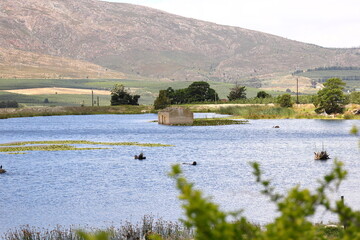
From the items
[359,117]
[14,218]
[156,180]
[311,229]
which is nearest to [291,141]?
[156,180]

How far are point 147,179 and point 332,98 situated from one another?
108877 millimetres

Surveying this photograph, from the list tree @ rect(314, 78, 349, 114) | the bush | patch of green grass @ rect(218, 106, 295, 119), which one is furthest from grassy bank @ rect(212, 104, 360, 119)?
the bush

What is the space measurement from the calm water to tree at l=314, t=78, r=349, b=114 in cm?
4681

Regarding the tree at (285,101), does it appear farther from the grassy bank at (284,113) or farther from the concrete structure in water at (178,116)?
the concrete structure in water at (178,116)

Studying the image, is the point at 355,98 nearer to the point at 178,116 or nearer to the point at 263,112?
the point at 263,112

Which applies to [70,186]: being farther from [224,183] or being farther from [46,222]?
[46,222]

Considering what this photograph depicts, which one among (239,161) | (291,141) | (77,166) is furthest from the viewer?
(291,141)

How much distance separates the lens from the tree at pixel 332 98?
6116 inches

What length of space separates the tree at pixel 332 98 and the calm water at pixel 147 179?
1843 inches

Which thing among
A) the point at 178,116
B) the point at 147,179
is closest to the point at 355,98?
the point at 178,116

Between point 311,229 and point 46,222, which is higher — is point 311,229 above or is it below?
above

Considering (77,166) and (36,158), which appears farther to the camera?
(36,158)

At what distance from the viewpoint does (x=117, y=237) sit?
28.1 m

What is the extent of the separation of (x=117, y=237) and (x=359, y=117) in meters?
143
